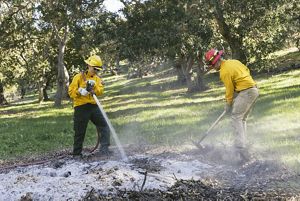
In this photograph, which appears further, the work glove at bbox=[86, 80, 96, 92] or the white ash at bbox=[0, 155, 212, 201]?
the work glove at bbox=[86, 80, 96, 92]

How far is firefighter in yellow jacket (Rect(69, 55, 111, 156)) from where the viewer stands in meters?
9.71

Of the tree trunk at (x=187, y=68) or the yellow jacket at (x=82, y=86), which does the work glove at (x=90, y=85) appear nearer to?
the yellow jacket at (x=82, y=86)

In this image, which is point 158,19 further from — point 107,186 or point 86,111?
point 107,186

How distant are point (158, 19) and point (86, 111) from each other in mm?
14747

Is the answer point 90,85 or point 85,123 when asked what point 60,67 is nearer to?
point 85,123

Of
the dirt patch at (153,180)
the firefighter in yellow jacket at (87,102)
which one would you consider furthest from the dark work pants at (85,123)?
the dirt patch at (153,180)

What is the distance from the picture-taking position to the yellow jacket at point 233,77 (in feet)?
28.3

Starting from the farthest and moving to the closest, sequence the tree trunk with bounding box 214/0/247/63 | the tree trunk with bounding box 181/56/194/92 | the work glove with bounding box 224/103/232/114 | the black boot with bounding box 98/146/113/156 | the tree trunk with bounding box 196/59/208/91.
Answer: the tree trunk with bounding box 196/59/208/91, the tree trunk with bounding box 181/56/194/92, the tree trunk with bounding box 214/0/247/63, the black boot with bounding box 98/146/113/156, the work glove with bounding box 224/103/232/114

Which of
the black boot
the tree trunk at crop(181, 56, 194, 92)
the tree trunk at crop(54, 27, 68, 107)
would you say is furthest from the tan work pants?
the tree trunk at crop(54, 27, 68, 107)

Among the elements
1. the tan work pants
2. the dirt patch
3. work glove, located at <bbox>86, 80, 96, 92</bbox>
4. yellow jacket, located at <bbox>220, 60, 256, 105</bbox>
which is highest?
work glove, located at <bbox>86, 80, 96, 92</bbox>

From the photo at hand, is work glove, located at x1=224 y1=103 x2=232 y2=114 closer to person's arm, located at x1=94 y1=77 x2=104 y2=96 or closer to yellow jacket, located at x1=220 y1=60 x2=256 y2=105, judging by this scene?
yellow jacket, located at x1=220 y1=60 x2=256 y2=105

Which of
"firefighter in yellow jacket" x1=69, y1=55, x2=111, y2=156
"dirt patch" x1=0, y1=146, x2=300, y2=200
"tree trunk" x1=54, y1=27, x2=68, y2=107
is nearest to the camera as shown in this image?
"dirt patch" x1=0, y1=146, x2=300, y2=200

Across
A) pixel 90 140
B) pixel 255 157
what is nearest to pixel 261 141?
pixel 255 157

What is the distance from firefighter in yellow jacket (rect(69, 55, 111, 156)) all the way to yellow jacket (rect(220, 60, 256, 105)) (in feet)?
8.76
